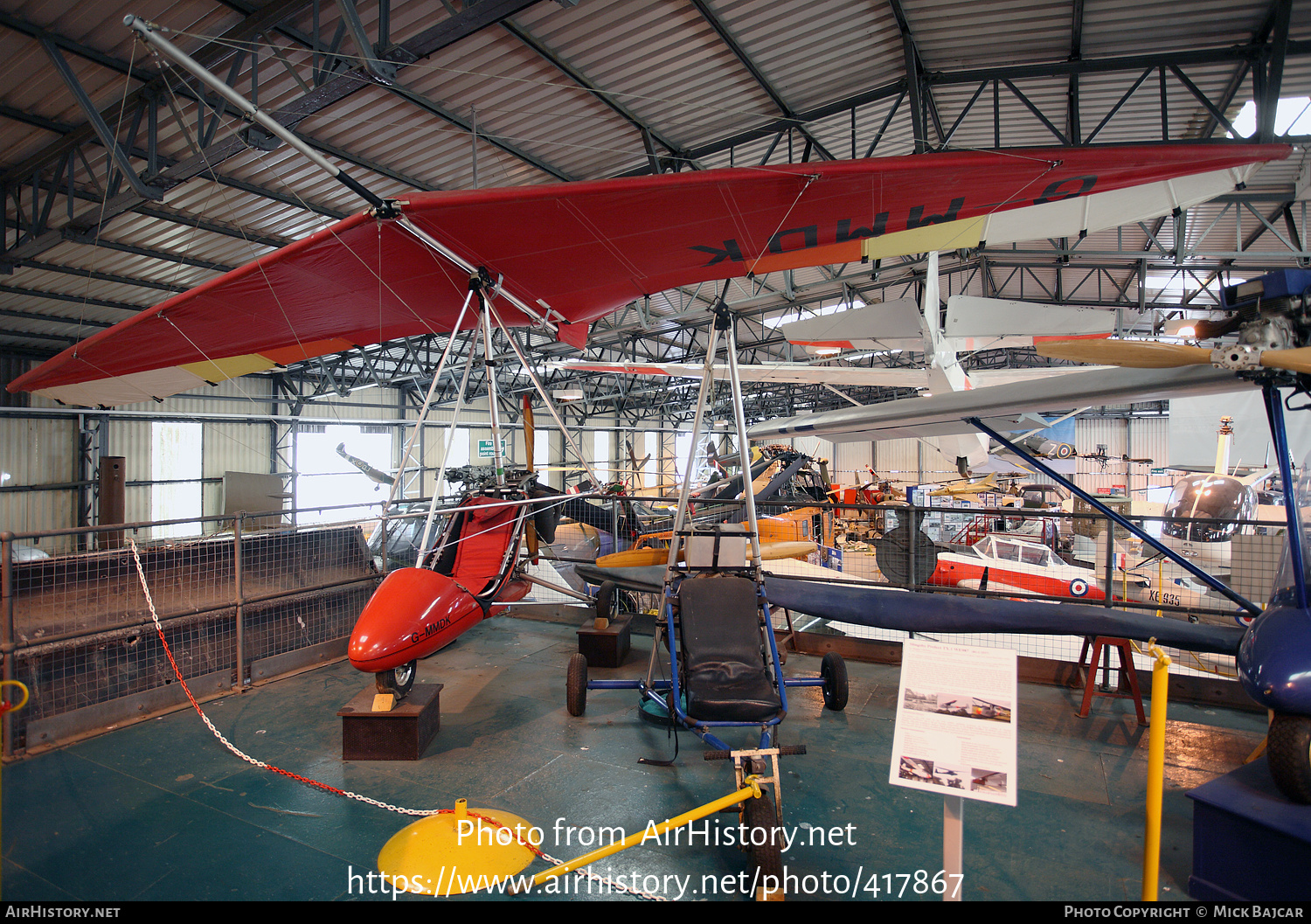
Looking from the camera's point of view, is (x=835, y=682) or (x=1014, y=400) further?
(x=835, y=682)

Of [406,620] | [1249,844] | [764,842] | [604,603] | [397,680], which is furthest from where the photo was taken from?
[604,603]

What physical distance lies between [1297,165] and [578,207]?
39.3 ft

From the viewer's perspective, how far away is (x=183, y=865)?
244 cm

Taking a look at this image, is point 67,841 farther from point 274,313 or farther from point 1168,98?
point 1168,98

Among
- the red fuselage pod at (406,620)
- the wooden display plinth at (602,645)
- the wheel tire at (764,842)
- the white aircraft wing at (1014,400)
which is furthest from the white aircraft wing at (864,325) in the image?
the wheel tire at (764,842)

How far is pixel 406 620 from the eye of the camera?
10.8 feet

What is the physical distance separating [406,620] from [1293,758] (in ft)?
13.2

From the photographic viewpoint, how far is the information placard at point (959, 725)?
1685 millimetres

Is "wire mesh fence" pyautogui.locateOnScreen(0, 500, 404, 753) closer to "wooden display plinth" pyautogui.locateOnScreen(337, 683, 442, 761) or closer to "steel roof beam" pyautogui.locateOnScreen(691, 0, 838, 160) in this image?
"wooden display plinth" pyautogui.locateOnScreen(337, 683, 442, 761)

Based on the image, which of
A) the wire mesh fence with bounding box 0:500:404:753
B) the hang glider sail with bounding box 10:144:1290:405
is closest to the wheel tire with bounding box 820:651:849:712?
the hang glider sail with bounding box 10:144:1290:405

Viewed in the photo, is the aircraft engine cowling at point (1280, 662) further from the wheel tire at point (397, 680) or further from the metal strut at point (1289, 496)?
the wheel tire at point (397, 680)

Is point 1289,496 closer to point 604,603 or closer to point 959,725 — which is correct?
point 959,725

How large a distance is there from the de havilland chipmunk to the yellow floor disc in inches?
39.6

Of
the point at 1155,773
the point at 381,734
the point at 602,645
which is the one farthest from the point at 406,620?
the point at 1155,773
